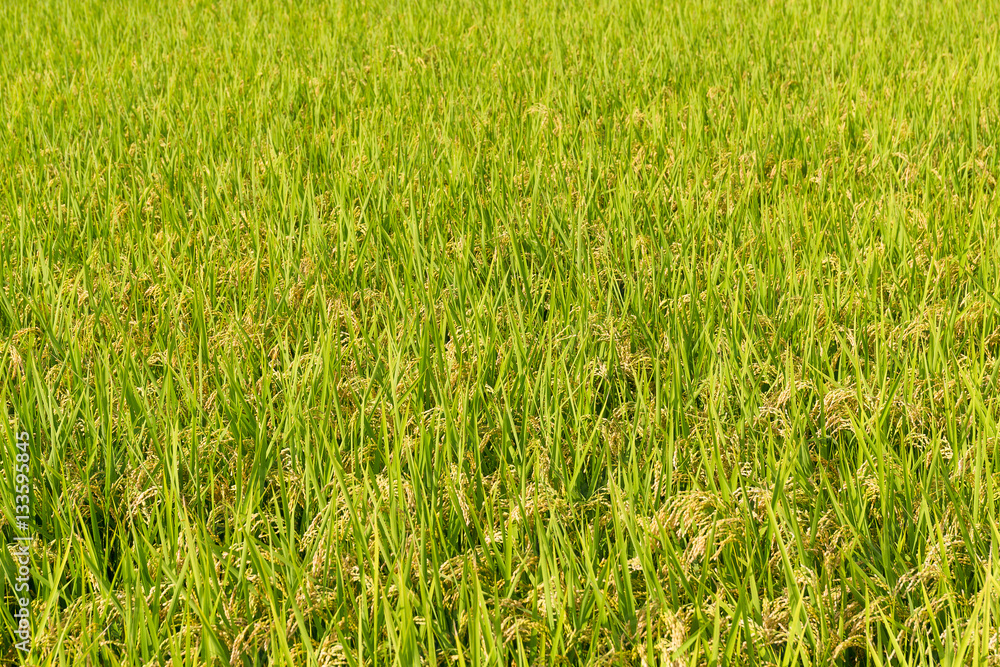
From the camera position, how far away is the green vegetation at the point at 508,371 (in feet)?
4.26

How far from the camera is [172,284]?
2.28m

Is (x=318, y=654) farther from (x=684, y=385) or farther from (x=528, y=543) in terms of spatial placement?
(x=684, y=385)

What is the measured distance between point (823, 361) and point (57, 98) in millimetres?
3660

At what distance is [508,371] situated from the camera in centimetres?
194

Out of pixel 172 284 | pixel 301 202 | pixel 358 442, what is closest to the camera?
pixel 358 442

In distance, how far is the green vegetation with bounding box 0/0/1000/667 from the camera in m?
1.30

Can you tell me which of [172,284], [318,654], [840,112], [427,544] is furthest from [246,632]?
[840,112]

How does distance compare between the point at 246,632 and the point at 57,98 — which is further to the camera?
the point at 57,98

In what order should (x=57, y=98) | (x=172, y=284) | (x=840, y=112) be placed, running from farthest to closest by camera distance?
(x=57, y=98), (x=840, y=112), (x=172, y=284)

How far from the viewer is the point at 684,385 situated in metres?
1.88

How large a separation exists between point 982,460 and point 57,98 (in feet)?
13.3

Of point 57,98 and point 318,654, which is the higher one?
point 57,98

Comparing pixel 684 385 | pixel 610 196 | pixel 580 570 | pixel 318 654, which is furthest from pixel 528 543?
pixel 610 196

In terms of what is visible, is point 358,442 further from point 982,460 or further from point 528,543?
point 982,460
